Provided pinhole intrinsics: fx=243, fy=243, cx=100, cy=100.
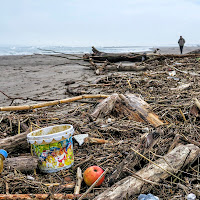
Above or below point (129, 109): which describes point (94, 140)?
below

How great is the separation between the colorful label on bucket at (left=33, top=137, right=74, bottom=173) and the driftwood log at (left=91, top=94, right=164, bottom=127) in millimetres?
1340

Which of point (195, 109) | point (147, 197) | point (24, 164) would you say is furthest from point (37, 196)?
point (195, 109)

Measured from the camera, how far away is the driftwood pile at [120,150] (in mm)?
2008

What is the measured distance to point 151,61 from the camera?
10000 mm

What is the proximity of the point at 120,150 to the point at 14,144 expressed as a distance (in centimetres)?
122

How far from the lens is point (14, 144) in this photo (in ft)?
9.20

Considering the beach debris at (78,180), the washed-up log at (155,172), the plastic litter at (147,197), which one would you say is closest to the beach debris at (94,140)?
the beach debris at (78,180)

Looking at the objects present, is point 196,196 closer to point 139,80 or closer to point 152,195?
point 152,195

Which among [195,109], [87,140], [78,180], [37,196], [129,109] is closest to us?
[37,196]

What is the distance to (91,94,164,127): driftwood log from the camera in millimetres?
3557

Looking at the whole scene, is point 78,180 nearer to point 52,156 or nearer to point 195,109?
point 52,156

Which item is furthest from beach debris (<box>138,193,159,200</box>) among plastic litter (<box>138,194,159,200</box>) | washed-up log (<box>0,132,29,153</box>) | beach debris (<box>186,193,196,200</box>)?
washed-up log (<box>0,132,29,153</box>)

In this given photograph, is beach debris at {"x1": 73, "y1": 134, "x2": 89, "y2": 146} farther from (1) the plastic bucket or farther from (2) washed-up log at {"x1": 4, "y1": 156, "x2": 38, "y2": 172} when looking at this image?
(2) washed-up log at {"x1": 4, "y1": 156, "x2": 38, "y2": 172}

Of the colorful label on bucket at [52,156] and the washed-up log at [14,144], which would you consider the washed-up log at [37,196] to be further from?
the washed-up log at [14,144]
